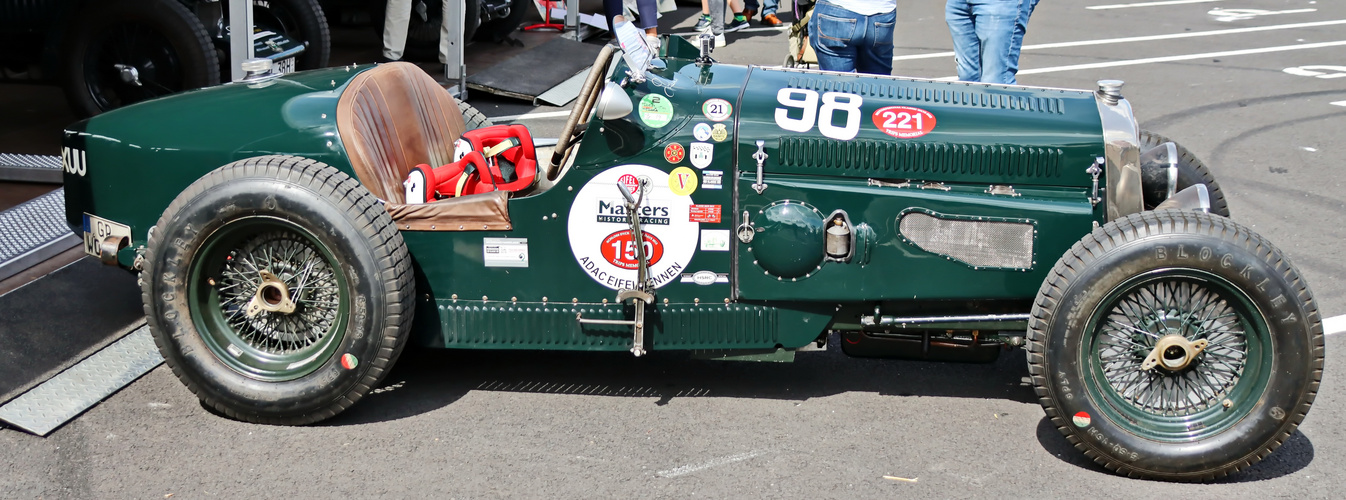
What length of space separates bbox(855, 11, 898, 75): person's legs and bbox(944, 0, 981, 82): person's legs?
0.30m

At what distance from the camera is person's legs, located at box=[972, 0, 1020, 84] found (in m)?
5.55

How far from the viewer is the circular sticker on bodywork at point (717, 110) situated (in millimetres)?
3842

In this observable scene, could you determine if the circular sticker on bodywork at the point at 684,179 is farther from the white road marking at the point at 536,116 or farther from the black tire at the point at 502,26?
the black tire at the point at 502,26

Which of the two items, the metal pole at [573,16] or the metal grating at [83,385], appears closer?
the metal grating at [83,385]

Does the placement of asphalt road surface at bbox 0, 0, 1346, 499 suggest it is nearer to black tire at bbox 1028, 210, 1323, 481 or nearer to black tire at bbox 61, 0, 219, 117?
black tire at bbox 1028, 210, 1323, 481

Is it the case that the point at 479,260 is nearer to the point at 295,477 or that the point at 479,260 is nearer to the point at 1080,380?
the point at 295,477

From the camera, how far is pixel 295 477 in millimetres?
3615

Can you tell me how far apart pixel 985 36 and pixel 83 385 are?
4.29 m

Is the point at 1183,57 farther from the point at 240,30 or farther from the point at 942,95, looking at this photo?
the point at 240,30

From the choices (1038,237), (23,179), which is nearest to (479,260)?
(1038,237)

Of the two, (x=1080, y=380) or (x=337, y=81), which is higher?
(x=337, y=81)

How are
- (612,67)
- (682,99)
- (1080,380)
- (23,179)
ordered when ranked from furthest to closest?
(23,179) → (612,67) → (682,99) → (1080,380)

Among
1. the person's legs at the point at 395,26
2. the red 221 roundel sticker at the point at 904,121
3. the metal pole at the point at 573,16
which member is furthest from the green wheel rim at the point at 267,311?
the metal pole at the point at 573,16

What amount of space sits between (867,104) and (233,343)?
237 centimetres
